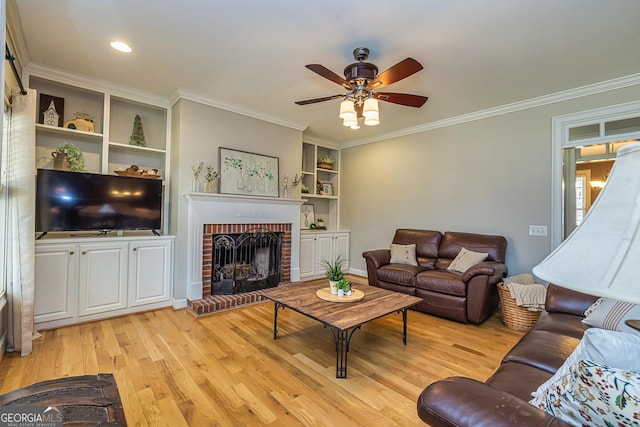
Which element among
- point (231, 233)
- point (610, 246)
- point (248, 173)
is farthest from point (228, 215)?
point (610, 246)

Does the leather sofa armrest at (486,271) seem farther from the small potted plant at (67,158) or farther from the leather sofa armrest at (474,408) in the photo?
the small potted plant at (67,158)

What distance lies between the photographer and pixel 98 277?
3.17m

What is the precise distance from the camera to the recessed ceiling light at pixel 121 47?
2598mm

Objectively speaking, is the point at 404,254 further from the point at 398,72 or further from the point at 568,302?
the point at 398,72

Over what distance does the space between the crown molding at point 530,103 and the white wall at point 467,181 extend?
0.06m

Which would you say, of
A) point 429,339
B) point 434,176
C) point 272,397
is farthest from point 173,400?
point 434,176

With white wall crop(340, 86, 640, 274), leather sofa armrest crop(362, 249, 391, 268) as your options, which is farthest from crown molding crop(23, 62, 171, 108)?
white wall crop(340, 86, 640, 274)

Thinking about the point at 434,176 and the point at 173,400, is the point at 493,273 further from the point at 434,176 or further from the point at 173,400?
the point at 173,400

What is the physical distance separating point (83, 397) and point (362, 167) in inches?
200

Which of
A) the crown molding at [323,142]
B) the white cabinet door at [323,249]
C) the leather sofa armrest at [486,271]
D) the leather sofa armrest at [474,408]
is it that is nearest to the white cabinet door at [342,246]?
the white cabinet door at [323,249]

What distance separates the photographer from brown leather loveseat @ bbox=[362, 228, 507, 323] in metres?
3.23

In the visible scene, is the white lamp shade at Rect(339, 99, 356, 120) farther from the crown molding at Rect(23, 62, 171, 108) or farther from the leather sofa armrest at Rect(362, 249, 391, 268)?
the crown molding at Rect(23, 62, 171, 108)

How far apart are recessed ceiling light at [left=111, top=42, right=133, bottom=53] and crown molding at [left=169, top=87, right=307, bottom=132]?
2.61ft

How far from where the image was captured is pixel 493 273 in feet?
10.5
